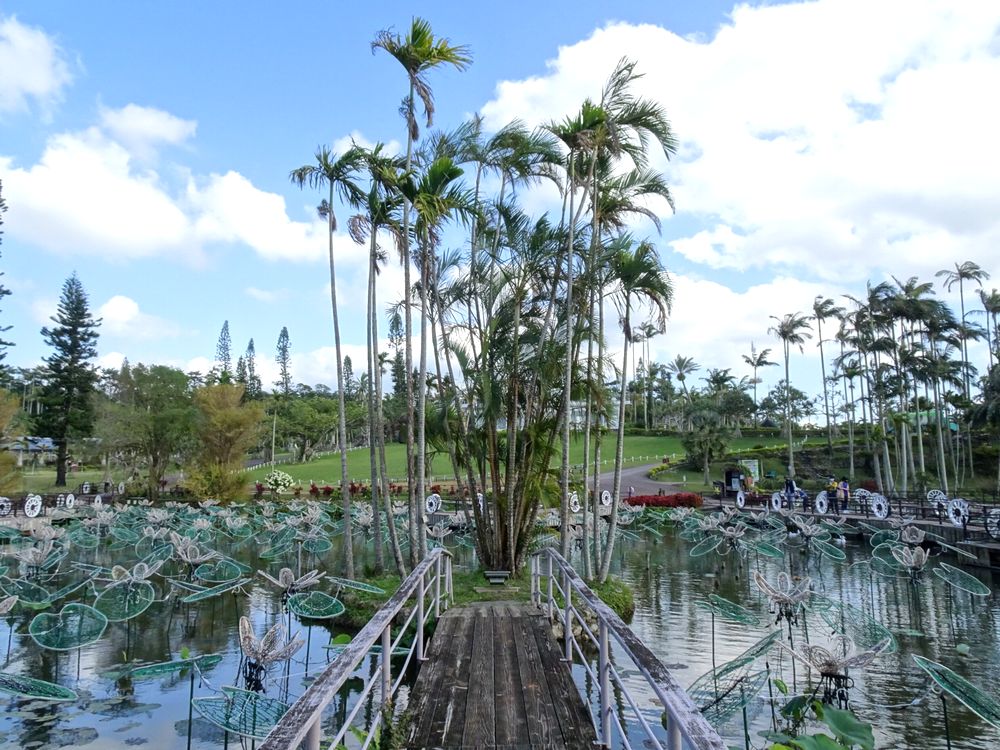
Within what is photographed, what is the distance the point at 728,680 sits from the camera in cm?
704

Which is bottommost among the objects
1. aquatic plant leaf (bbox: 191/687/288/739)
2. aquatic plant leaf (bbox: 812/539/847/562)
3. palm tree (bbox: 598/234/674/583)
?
aquatic plant leaf (bbox: 812/539/847/562)

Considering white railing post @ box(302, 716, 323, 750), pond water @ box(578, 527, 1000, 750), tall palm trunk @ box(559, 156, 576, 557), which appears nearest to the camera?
white railing post @ box(302, 716, 323, 750)

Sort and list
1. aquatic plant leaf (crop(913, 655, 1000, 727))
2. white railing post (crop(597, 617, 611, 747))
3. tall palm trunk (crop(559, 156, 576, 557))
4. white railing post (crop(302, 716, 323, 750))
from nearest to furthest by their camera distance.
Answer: white railing post (crop(302, 716, 323, 750)) < white railing post (crop(597, 617, 611, 747)) < aquatic plant leaf (crop(913, 655, 1000, 727)) < tall palm trunk (crop(559, 156, 576, 557))

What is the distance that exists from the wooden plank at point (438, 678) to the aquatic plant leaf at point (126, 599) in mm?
5141

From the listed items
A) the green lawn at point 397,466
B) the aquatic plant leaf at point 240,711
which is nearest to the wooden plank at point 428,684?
the aquatic plant leaf at point 240,711

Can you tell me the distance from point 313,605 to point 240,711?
361 cm

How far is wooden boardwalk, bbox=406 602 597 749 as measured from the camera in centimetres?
408

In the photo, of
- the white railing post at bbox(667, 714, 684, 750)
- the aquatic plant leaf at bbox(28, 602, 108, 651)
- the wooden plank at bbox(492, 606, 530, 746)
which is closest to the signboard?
the wooden plank at bbox(492, 606, 530, 746)

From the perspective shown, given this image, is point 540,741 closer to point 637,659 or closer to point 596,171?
point 637,659

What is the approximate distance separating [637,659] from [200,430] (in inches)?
1472

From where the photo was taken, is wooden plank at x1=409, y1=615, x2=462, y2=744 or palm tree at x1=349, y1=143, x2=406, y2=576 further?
palm tree at x1=349, y1=143, x2=406, y2=576

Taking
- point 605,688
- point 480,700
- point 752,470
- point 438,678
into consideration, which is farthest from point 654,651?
point 752,470

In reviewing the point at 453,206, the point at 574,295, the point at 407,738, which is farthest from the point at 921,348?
the point at 407,738

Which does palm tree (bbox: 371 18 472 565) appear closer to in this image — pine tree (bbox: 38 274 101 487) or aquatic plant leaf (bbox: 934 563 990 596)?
aquatic plant leaf (bbox: 934 563 990 596)
